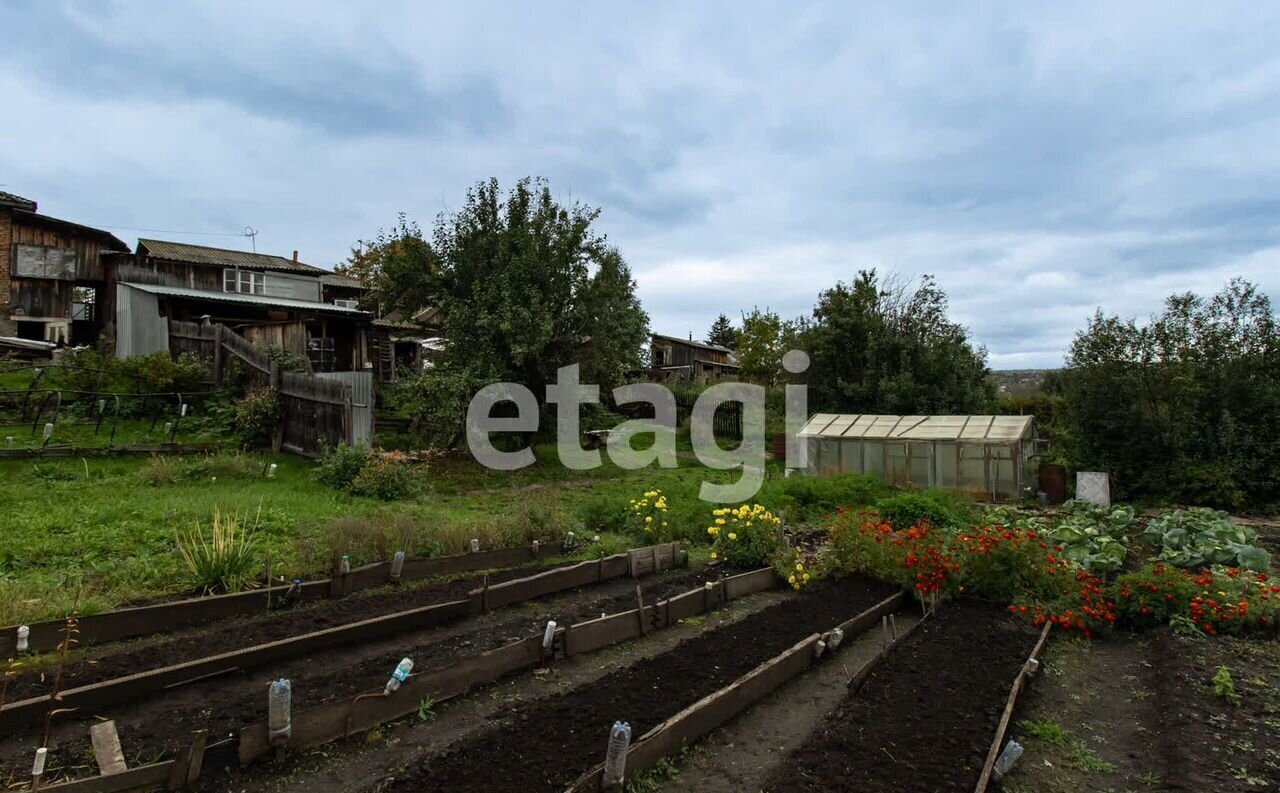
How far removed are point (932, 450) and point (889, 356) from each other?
308 inches

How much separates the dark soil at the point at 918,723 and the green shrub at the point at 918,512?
4.08 meters

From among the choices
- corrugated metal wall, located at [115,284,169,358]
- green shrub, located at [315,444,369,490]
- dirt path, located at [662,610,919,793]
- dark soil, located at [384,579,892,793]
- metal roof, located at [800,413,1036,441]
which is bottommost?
dirt path, located at [662,610,919,793]

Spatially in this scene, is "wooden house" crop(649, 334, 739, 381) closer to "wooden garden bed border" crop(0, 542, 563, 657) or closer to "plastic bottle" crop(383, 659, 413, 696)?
"wooden garden bed border" crop(0, 542, 563, 657)

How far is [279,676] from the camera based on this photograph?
183 inches

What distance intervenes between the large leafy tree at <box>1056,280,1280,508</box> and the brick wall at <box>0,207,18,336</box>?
30810 millimetres

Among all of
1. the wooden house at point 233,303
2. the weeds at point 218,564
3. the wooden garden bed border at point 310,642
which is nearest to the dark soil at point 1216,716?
the wooden garden bed border at point 310,642

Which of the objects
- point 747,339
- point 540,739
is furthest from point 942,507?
point 747,339

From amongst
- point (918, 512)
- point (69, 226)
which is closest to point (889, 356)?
point (918, 512)

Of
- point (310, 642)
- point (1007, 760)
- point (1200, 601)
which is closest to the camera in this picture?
point (1007, 760)

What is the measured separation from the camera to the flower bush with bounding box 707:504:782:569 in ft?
26.2

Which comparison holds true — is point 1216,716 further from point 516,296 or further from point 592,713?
point 516,296

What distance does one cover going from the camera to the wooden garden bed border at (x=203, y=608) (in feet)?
15.9

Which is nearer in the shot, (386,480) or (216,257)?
(386,480)

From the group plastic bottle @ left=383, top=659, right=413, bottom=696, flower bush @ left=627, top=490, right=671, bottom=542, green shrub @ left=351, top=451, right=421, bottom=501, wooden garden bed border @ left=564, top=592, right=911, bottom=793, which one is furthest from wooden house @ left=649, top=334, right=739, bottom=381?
plastic bottle @ left=383, top=659, right=413, bottom=696
